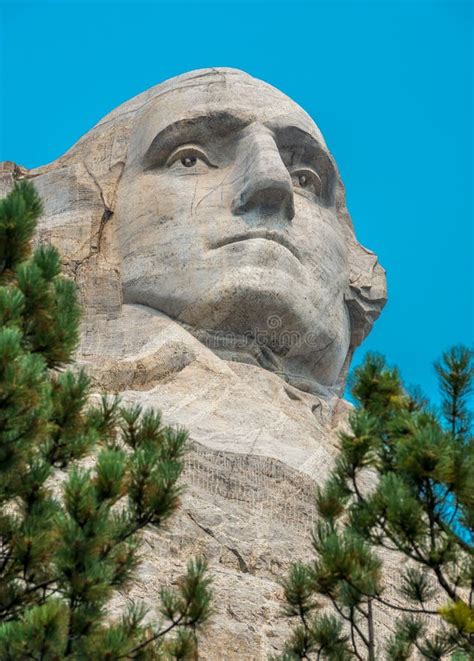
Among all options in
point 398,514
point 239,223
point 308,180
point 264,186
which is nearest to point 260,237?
point 239,223

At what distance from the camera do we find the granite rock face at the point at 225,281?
11641 millimetres

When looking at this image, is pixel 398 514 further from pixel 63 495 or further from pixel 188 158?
pixel 188 158

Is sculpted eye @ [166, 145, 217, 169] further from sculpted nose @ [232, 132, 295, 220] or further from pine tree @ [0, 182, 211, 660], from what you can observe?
pine tree @ [0, 182, 211, 660]

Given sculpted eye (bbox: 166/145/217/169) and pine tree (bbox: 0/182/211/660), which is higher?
sculpted eye (bbox: 166/145/217/169)

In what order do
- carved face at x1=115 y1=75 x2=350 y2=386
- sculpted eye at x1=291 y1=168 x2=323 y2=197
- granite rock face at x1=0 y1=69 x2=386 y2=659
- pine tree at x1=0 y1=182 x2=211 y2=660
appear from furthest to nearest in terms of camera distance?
sculpted eye at x1=291 y1=168 x2=323 y2=197, carved face at x1=115 y1=75 x2=350 y2=386, granite rock face at x1=0 y1=69 x2=386 y2=659, pine tree at x1=0 y1=182 x2=211 y2=660

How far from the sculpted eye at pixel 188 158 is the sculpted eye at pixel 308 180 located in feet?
2.10

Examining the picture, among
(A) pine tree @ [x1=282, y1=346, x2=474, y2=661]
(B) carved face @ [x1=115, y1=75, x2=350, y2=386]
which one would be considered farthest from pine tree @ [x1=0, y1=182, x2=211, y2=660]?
(B) carved face @ [x1=115, y1=75, x2=350, y2=386]

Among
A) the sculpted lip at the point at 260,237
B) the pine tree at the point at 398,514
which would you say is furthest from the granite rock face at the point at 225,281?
the pine tree at the point at 398,514

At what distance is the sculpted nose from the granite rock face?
0.04ft

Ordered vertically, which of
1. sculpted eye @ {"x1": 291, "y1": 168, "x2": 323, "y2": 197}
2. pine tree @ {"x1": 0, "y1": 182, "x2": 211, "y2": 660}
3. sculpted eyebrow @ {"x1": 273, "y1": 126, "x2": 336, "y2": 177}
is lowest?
pine tree @ {"x1": 0, "y1": 182, "x2": 211, "y2": 660}

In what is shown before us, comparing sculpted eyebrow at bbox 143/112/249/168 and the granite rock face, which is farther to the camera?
sculpted eyebrow at bbox 143/112/249/168

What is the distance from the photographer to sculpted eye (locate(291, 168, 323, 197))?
576 inches

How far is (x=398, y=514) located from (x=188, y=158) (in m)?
6.51

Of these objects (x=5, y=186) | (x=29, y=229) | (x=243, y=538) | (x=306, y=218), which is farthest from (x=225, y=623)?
(x=5, y=186)
